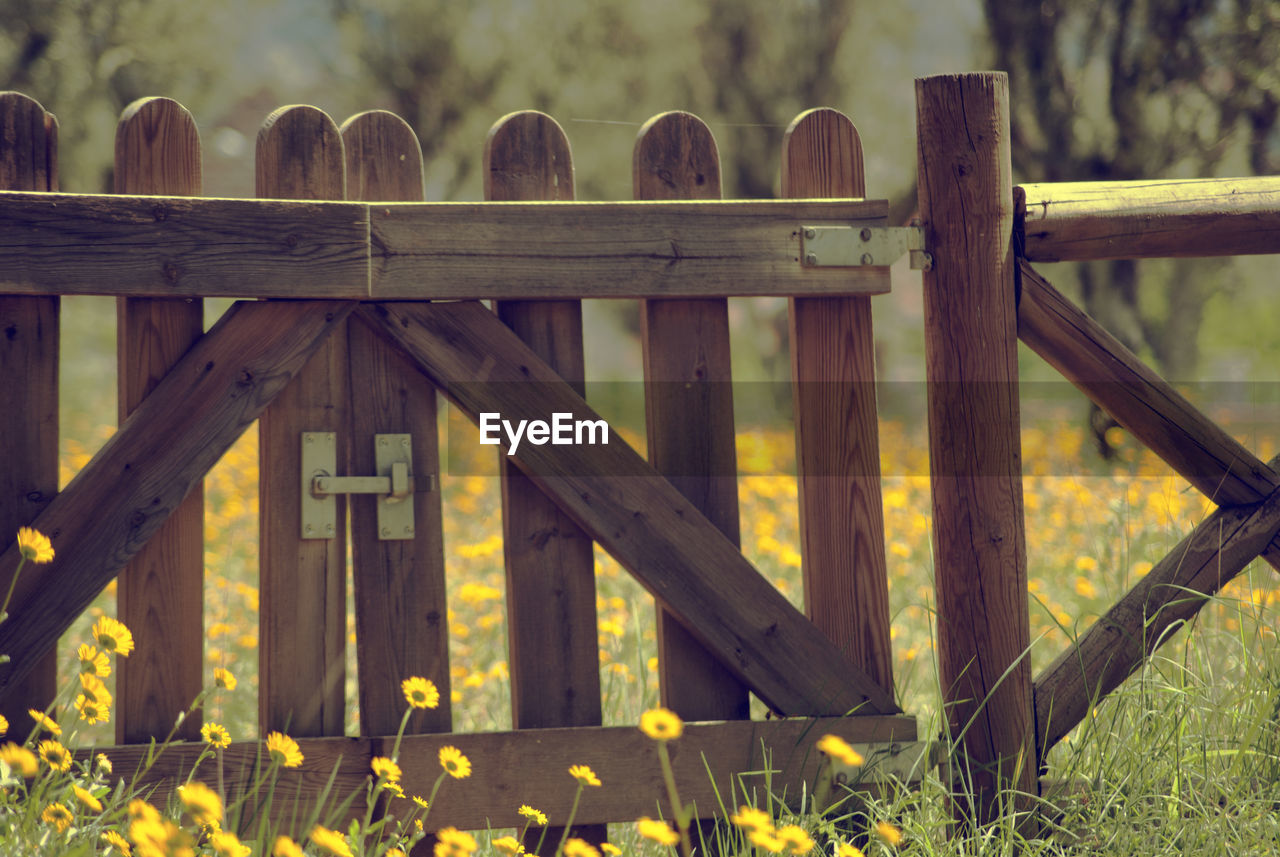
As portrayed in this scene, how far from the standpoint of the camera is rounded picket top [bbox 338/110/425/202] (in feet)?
6.86

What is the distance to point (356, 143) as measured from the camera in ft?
6.86

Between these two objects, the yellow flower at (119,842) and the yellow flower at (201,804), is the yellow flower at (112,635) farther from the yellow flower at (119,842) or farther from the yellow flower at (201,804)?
the yellow flower at (201,804)

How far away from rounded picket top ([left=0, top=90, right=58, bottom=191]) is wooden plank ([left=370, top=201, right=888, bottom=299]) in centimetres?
61

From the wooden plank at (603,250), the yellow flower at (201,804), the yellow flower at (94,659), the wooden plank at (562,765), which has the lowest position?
the wooden plank at (562,765)

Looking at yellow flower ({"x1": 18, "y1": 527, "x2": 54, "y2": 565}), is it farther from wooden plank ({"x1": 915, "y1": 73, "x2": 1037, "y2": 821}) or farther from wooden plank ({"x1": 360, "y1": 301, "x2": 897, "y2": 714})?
wooden plank ({"x1": 915, "y1": 73, "x2": 1037, "y2": 821})

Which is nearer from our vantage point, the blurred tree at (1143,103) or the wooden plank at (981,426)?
the wooden plank at (981,426)

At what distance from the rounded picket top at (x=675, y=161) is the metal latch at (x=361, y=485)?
2.26 ft

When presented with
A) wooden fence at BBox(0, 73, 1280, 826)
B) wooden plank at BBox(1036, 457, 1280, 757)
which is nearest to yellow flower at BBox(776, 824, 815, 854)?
wooden fence at BBox(0, 73, 1280, 826)

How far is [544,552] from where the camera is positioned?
2133 millimetres

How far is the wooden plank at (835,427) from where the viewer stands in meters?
2.19

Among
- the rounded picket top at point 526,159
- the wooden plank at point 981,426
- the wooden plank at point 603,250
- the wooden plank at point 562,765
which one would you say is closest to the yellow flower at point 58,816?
the wooden plank at point 562,765

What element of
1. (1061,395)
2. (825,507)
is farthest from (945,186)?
(1061,395)

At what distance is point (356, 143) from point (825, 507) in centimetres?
116

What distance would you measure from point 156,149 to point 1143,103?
21.8 ft
